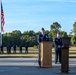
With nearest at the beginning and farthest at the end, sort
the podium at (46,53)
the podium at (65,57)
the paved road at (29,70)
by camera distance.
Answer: the paved road at (29,70)
the podium at (65,57)
the podium at (46,53)

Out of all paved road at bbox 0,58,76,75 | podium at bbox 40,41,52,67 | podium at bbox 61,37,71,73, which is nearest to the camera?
paved road at bbox 0,58,76,75

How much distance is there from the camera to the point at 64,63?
1758 cm


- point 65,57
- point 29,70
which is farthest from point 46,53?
point 65,57

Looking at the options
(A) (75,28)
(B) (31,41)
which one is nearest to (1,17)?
(B) (31,41)

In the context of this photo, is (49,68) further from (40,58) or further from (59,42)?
(59,42)

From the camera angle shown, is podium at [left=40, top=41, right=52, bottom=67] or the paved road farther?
podium at [left=40, top=41, right=52, bottom=67]

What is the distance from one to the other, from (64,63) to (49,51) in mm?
3205

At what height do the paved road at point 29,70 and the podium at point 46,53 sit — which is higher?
the podium at point 46,53

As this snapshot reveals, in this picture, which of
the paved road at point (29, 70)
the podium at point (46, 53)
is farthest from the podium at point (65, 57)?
the podium at point (46, 53)

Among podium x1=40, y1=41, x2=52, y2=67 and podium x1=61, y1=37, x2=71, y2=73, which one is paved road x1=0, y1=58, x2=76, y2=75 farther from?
podium x1=40, y1=41, x2=52, y2=67

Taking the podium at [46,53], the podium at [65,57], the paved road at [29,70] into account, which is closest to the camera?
→ the paved road at [29,70]

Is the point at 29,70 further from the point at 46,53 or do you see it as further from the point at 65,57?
the point at 65,57

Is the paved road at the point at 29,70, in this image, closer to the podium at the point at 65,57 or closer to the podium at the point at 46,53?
the podium at the point at 65,57

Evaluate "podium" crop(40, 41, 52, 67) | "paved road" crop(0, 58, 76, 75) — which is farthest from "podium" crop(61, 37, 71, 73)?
"podium" crop(40, 41, 52, 67)
